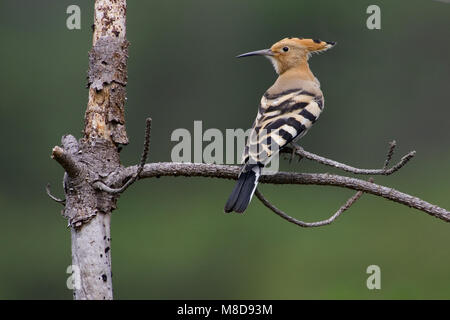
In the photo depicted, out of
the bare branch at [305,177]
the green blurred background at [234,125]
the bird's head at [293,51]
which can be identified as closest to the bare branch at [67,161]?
the bare branch at [305,177]

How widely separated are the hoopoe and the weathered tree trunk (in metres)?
0.44

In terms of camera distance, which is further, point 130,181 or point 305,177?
point 305,177

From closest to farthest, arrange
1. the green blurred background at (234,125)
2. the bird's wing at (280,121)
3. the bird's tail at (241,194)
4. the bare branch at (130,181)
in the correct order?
the bare branch at (130,181), the bird's tail at (241,194), the bird's wing at (280,121), the green blurred background at (234,125)

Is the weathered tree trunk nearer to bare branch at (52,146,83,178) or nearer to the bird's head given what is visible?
bare branch at (52,146,83,178)

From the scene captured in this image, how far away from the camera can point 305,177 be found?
3264 mm

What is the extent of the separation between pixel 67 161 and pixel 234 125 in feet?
15.6

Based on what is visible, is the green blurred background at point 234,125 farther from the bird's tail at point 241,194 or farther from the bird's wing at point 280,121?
the bird's tail at point 241,194

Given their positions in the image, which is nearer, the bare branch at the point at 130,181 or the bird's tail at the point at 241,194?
the bare branch at the point at 130,181

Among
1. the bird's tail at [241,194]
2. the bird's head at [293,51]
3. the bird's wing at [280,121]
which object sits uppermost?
the bird's head at [293,51]

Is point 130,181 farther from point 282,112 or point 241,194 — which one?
point 282,112

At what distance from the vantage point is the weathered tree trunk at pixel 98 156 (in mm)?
3104

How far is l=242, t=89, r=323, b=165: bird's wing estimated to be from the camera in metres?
3.39

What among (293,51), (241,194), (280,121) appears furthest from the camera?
(293,51)

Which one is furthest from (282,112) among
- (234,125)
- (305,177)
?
(234,125)
